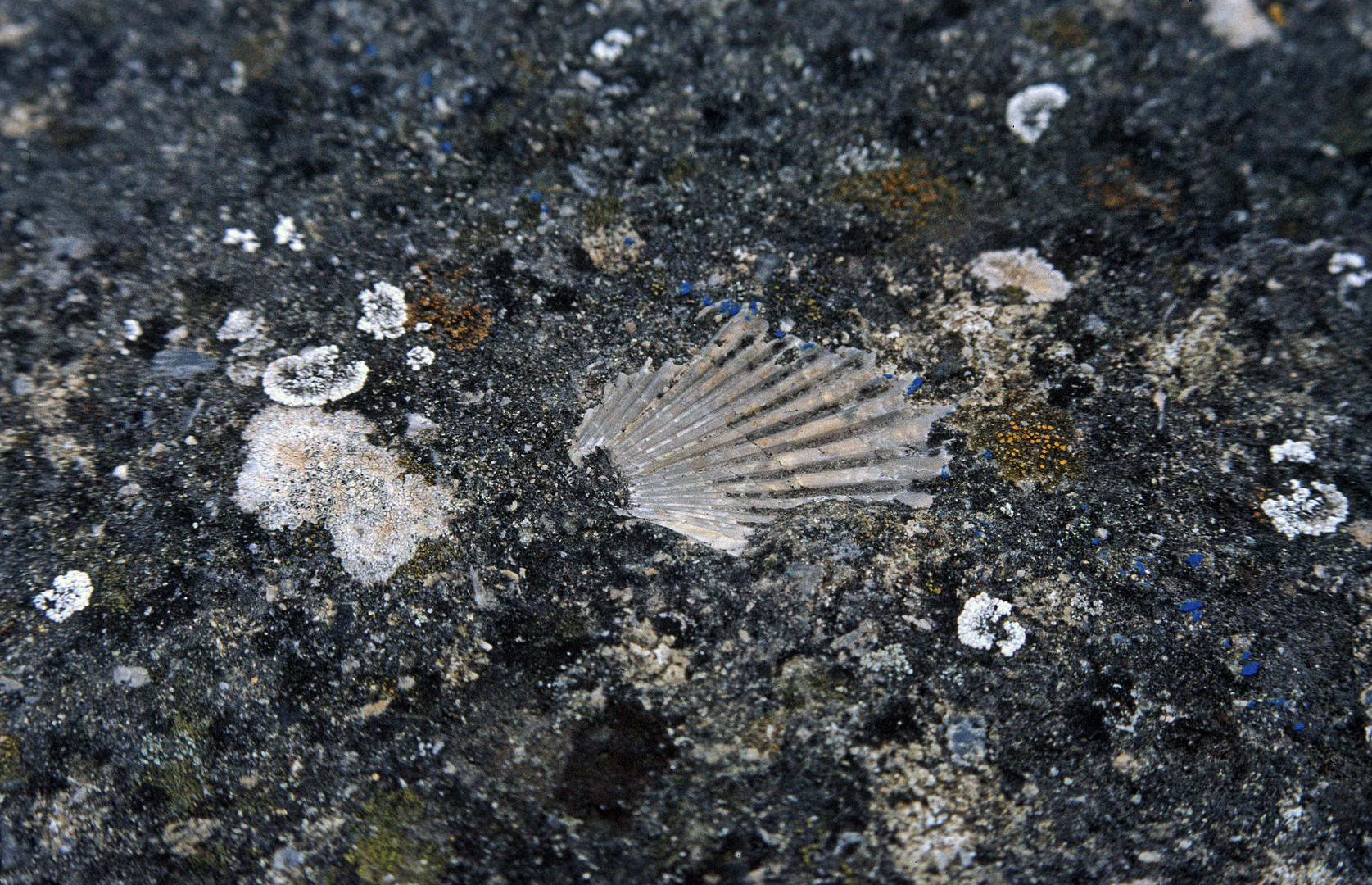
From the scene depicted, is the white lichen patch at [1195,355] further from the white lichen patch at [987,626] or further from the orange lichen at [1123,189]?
the white lichen patch at [987,626]

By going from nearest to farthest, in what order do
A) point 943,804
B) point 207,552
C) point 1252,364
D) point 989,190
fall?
point 943,804, point 207,552, point 1252,364, point 989,190

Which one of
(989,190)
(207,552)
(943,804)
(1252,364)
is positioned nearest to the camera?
(943,804)

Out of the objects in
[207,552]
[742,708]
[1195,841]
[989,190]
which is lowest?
[1195,841]

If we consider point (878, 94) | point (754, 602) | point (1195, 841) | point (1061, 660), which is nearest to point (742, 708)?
point (754, 602)

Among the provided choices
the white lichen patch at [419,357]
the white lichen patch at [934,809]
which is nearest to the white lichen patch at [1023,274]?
the white lichen patch at [934,809]

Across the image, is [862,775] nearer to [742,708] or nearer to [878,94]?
[742,708]

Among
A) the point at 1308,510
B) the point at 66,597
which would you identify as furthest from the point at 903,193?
the point at 66,597

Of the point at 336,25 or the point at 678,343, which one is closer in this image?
the point at 678,343

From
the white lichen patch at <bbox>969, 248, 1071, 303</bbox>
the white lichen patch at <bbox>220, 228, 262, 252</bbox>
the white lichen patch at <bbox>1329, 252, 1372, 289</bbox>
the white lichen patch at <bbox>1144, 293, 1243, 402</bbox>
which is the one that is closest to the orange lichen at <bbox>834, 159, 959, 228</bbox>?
the white lichen patch at <bbox>969, 248, 1071, 303</bbox>
